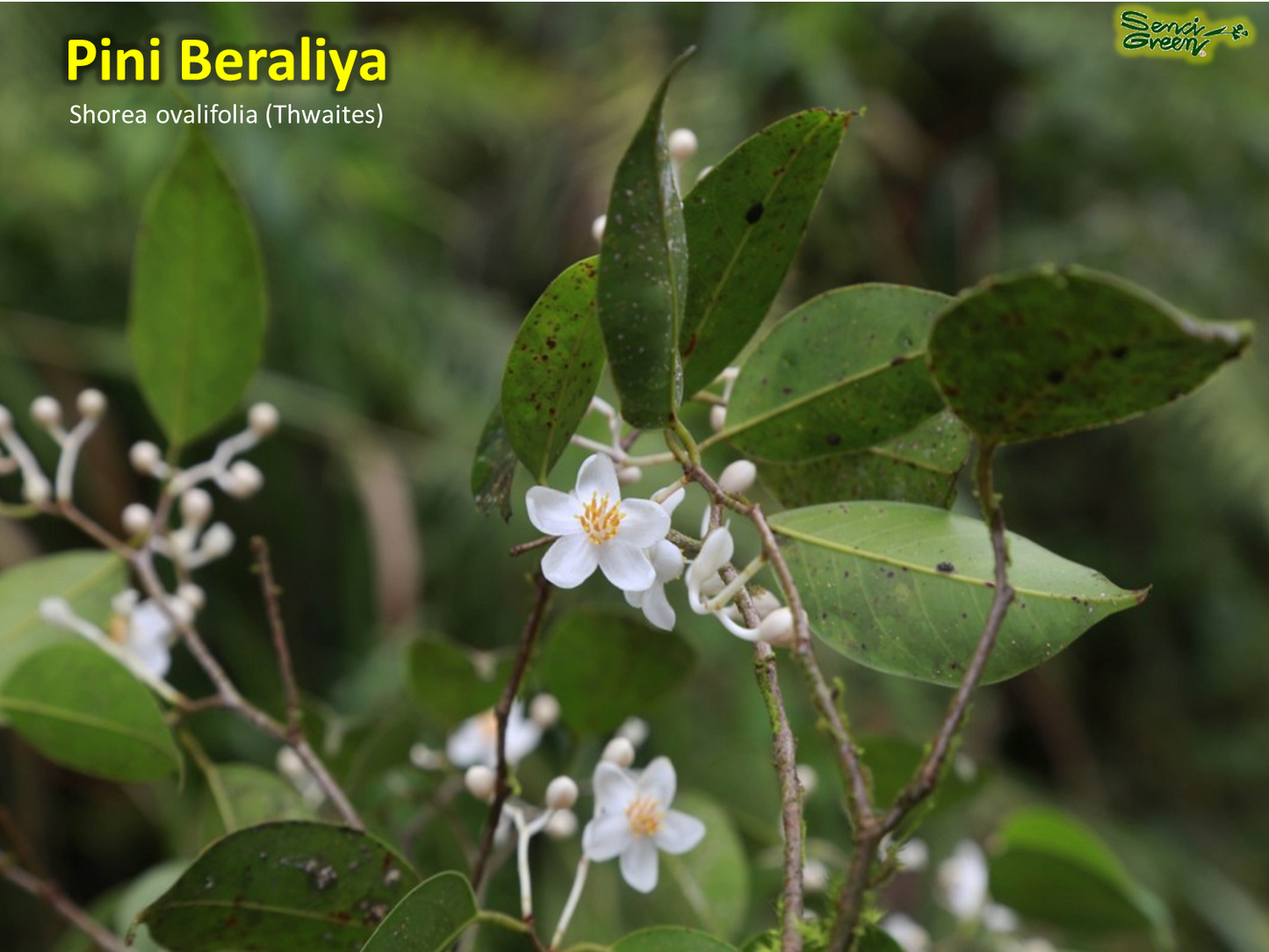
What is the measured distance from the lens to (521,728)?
0.55m

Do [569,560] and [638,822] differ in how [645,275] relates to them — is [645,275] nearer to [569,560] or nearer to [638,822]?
[569,560]

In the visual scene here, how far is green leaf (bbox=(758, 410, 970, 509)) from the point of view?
33 centimetres

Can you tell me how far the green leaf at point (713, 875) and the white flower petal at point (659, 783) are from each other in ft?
0.34

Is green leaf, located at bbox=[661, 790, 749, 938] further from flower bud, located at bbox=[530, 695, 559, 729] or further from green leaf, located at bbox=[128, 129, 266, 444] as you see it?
green leaf, located at bbox=[128, 129, 266, 444]

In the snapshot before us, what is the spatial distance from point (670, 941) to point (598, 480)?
5.0 inches

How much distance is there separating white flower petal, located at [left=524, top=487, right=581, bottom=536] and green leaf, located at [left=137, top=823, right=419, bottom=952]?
11cm

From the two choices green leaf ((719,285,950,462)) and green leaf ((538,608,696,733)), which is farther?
green leaf ((538,608,696,733))

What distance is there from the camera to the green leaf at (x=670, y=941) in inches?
11.5

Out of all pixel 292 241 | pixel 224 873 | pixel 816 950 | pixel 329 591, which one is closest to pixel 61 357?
pixel 292 241

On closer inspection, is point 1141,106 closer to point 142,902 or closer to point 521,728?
point 521,728

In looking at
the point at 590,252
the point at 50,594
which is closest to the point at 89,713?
the point at 50,594

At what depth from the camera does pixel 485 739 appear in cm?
56

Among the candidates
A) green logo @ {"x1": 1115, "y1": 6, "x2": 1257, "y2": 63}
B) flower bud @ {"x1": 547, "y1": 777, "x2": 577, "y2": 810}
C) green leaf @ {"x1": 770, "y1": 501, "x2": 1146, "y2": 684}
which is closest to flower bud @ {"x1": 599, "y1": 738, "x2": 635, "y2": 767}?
flower bud @ {"x1": 547, "y1": 777, "x2": 577, "y2": 810}

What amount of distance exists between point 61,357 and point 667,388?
3.89 ft
